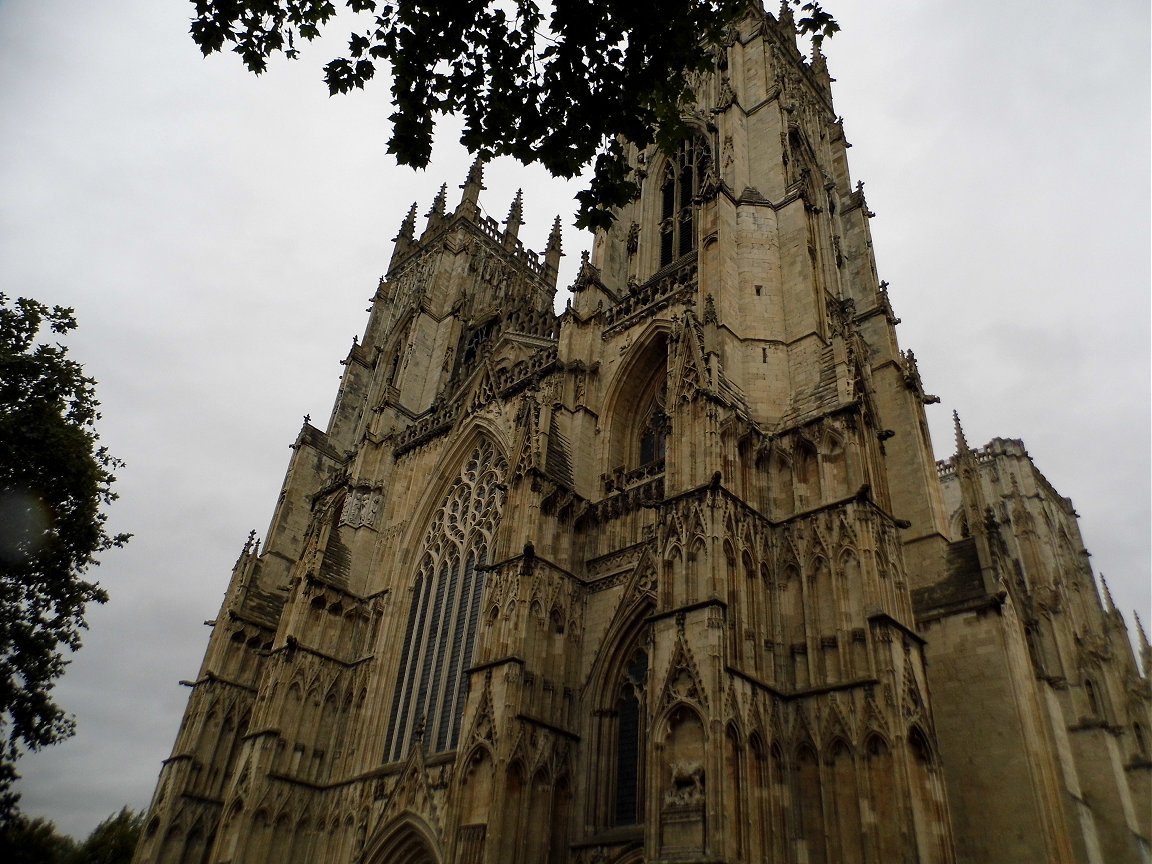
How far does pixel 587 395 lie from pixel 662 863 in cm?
1227

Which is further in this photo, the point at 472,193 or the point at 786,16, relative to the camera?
the point at 472,193

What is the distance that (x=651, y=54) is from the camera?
842cm

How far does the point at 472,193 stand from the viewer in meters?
39.7

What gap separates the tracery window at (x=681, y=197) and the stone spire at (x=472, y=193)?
1344cm

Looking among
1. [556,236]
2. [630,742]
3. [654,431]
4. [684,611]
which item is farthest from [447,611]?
[556,236]

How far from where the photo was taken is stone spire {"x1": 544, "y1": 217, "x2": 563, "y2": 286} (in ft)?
129

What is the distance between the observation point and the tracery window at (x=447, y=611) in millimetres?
20281

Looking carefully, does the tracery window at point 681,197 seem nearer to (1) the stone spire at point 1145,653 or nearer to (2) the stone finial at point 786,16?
(2) the stone finial at point 786,16

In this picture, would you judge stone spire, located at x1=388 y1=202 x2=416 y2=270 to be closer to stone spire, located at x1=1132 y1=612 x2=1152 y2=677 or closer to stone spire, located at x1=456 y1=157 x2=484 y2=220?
stone spire, located at x1=456 y1=157 x2=484 y2=220

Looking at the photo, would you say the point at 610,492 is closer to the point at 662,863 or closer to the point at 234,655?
the point at 662,863

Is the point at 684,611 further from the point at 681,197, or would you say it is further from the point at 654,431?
the point at 681,197

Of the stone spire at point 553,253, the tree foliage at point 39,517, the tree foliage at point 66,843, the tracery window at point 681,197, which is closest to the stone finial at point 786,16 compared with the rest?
the tracery window at point 681,197

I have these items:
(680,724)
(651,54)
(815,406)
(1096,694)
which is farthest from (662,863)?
(1096,694)

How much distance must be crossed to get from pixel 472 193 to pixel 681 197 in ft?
52.2
